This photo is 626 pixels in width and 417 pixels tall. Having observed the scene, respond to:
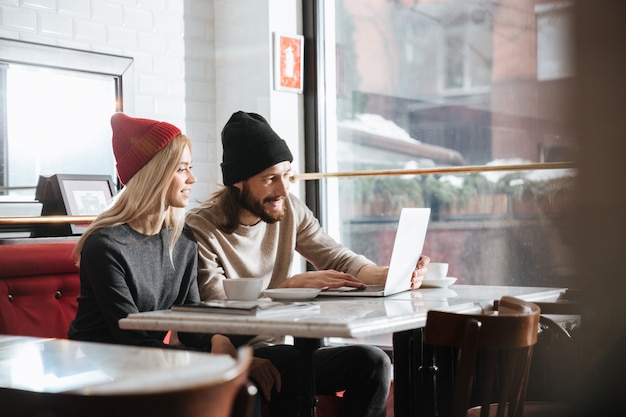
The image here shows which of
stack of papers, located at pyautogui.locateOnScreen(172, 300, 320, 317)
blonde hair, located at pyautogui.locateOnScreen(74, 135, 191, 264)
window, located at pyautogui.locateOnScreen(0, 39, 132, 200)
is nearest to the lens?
stack of papers, located at pyautogui.locateOnScreen(172, 300, 320, 317)

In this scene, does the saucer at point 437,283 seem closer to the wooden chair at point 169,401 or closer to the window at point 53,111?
the window at point 53,111

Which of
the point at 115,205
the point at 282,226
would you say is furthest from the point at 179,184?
the point at 282,226

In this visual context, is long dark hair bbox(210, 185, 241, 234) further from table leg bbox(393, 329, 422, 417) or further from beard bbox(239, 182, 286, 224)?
table leg bbox(393, 329, 422, 417)

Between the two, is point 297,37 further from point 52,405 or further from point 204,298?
point 52,405

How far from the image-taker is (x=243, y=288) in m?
2.17

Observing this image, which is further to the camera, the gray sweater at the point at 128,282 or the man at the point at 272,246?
the man at the point at 272,246

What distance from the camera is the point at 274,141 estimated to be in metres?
2.92

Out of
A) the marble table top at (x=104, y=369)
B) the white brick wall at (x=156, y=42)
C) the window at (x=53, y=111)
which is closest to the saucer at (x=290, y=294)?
the marble table top at (x=104, y=369)

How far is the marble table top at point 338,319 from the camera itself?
1.77 meters

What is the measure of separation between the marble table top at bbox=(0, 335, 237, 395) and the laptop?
1133 mm

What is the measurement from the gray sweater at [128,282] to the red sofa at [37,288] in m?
0.35

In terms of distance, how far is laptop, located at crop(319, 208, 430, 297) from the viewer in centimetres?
233

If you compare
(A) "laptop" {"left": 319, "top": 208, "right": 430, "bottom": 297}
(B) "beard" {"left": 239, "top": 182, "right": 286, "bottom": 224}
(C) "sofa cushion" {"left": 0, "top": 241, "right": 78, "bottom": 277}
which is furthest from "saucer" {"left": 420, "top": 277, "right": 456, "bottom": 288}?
(C) "sofa cushion" {"left": 0, "top": 241, "right": 78, "bottom": 277}

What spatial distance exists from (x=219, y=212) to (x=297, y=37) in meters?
1.57
